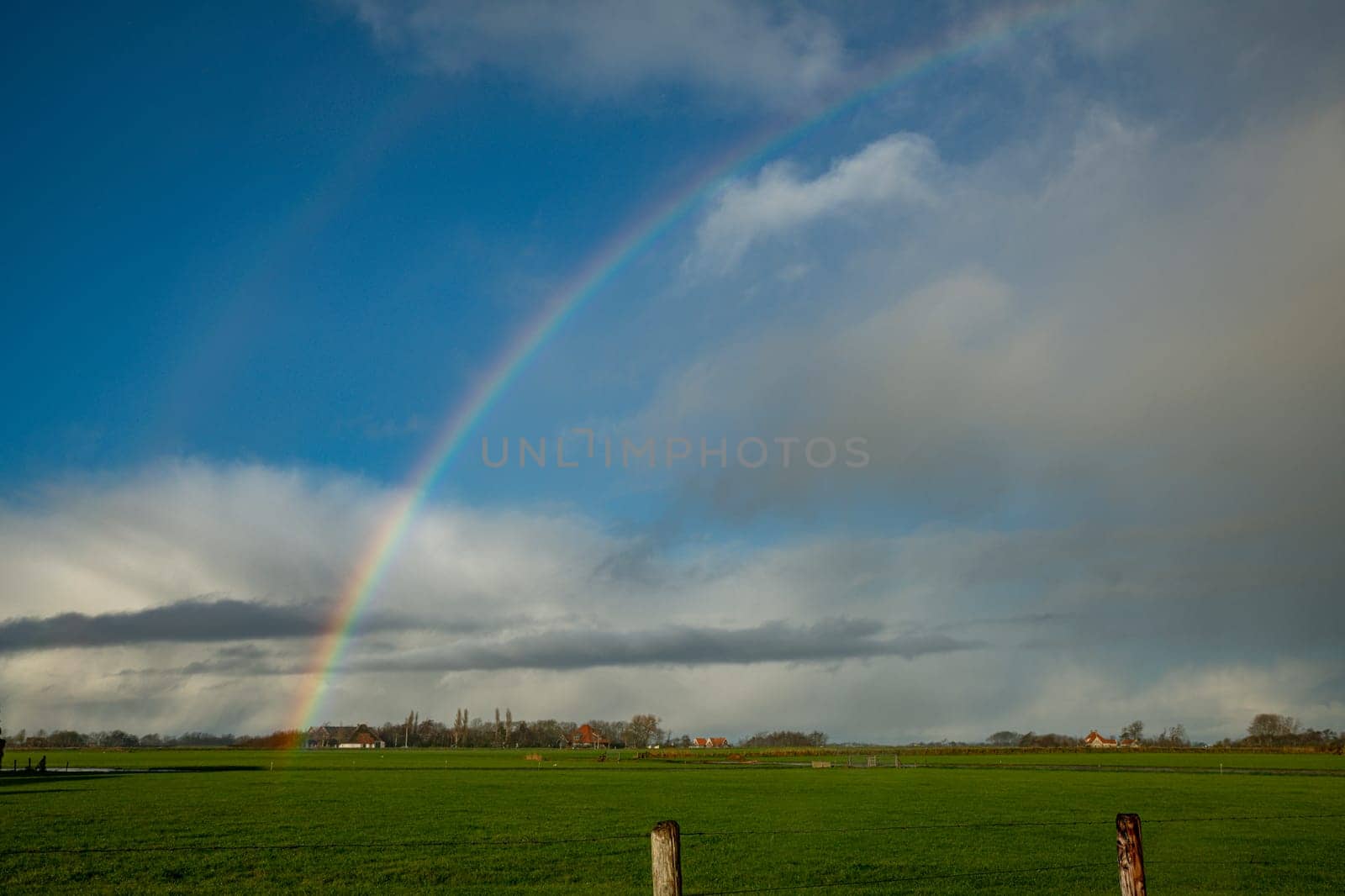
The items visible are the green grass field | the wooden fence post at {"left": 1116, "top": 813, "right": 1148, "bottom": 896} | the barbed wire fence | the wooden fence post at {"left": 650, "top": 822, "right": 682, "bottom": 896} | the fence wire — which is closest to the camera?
the wooden fence post at {"left": 650, "top": 822, "right": 682, "bottom": 896}

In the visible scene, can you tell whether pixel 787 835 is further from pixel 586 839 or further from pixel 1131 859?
pixel 1131 859

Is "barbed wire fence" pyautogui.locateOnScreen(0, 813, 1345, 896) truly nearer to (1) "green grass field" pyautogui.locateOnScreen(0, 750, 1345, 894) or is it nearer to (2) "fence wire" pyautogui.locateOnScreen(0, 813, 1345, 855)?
(2) "fence wire" pyautogui.locateOnScreen(0, 813, 1345, 855)

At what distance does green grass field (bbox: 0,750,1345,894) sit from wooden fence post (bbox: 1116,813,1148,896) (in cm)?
1019

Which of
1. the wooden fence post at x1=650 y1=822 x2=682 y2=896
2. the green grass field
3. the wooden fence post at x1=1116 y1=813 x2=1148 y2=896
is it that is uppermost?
the wooden fence post at x1=650 y1=822 x2=682 y2=896

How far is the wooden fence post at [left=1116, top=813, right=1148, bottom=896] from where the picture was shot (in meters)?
10.6

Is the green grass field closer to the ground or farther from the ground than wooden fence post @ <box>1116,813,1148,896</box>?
closer to the ground

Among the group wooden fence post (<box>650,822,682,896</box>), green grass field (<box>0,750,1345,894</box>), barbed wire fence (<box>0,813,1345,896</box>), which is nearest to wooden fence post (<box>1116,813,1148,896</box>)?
barbed wire fence (<box>0,813,1345,896</box>)

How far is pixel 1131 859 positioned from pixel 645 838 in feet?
70.4

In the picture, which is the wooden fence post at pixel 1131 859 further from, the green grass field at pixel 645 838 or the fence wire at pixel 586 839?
the fence wire at pixel 586 839

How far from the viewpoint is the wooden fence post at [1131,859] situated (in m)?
10.6

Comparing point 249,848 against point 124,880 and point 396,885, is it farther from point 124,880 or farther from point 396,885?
point 396,885

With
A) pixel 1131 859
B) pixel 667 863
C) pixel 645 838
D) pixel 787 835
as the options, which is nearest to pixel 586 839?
pixel 645 838

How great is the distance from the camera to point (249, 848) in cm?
2677

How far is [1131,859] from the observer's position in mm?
10672
